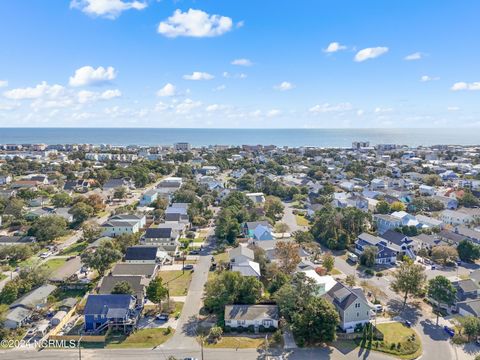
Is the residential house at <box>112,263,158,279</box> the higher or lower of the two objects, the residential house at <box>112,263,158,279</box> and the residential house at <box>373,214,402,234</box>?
the lower

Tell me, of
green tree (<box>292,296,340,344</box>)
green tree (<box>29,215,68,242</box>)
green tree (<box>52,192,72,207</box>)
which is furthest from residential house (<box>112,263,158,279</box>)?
green tree (<box>52,192,72,207</box>)

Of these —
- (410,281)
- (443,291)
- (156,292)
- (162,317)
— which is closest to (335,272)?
(410,281)

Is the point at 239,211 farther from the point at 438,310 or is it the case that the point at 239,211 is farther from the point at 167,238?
the point at 438,310

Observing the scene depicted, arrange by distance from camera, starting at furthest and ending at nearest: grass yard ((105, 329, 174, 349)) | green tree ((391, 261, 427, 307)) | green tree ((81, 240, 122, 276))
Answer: green tree ((81, 240, 122, 276)) < green tree ((391, 261, 427, 307)) < grass yard ((105, 329, 174, 349))

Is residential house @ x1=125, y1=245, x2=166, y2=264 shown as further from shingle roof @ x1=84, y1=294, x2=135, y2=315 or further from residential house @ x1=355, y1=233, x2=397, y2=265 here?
residential house @ x1=355, y1=233, x2=397, y2=265

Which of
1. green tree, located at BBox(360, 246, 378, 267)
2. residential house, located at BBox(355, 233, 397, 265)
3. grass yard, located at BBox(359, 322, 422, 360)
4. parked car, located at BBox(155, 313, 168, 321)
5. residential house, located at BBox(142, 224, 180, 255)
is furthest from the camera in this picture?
residential house, located at BBox(142, 224, 180, 255)

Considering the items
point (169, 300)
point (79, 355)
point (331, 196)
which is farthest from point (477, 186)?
point (79, 355)
